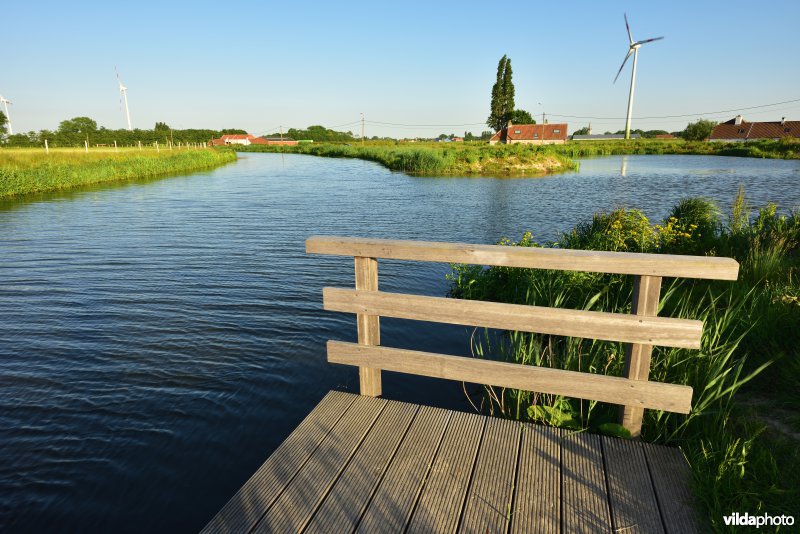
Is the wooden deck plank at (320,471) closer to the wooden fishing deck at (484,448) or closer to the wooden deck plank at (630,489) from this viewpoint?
the wooden fishing deck at (484,448)

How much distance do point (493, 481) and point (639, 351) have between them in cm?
138

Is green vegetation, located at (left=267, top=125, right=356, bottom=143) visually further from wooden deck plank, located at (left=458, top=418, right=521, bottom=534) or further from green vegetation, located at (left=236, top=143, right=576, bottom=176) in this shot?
wooden deck plank, located at (left=458, top=418, right=521, bottom=534)

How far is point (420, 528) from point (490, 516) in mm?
437

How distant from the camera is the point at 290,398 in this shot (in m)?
5.46

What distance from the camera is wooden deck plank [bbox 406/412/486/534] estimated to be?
2650mm

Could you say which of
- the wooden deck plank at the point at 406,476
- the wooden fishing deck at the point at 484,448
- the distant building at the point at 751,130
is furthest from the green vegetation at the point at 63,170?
the distant building at the point at 751,130

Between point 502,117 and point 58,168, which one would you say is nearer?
point 58,168

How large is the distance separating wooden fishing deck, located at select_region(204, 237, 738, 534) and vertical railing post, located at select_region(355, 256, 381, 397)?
1cm

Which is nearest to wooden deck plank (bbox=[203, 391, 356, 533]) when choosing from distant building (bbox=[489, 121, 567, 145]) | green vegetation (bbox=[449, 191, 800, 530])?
green vegetation (bbox=[449, 191, 800, 530])

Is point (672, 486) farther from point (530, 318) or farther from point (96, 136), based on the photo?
point (96, 136)

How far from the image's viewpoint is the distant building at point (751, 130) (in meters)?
88.8

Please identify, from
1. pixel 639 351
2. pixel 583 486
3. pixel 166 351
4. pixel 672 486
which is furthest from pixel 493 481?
pixel 166 351

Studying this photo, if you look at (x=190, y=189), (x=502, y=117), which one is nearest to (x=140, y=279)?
(x=190, y=189)

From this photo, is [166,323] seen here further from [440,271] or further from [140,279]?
[440,271]
